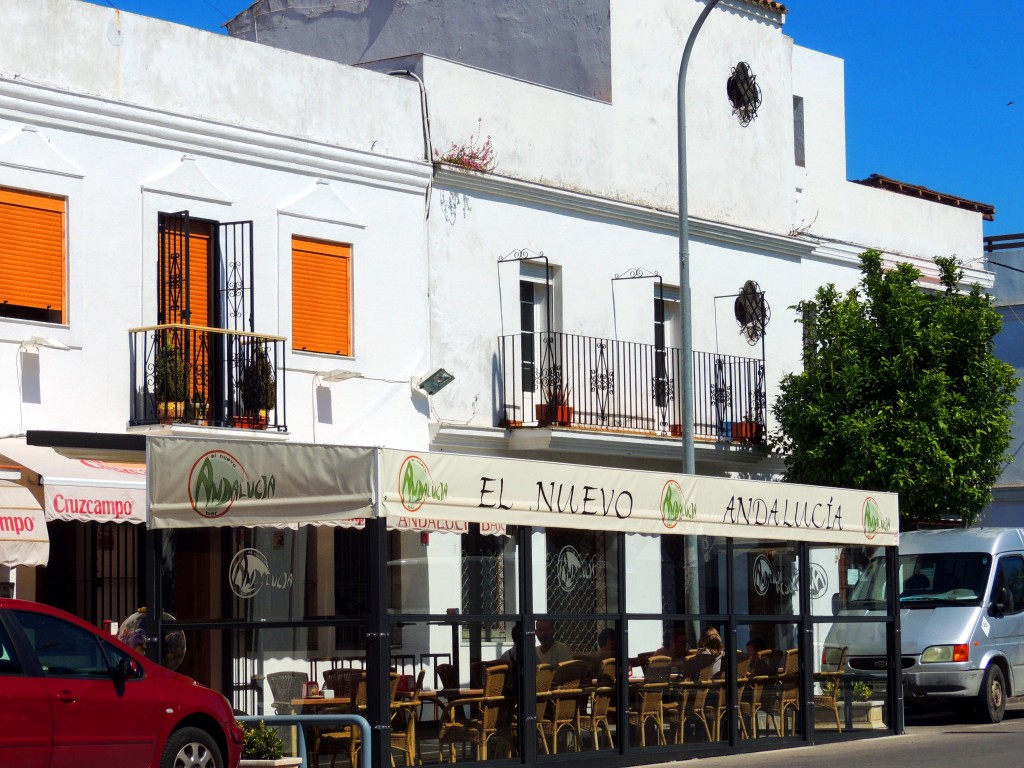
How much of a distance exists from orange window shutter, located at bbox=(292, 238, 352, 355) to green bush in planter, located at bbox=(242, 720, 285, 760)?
863cm

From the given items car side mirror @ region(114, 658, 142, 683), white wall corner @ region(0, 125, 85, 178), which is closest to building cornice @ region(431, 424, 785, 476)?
white wall corner @ region(0, 125, 85, 178)

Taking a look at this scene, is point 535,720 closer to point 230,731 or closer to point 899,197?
point 230,731

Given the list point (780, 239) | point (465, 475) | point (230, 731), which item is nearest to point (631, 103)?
point (780, 239)

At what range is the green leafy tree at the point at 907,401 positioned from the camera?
26062 millimetres

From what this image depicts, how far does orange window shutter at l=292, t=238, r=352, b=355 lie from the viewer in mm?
21484

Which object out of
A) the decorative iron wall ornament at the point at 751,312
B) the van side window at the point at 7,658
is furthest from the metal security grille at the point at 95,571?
the decorative iron wall ornament at the point at 751,312

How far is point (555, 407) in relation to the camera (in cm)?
2355

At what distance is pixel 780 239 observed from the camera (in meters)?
28.5

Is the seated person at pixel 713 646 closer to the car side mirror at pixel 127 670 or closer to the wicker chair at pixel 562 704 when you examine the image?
the wicker chair at pixel 562 704

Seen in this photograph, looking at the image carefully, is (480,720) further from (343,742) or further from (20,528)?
(20,528)

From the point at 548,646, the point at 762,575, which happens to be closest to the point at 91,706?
the point at 548,646

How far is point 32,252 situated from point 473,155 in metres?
6.95

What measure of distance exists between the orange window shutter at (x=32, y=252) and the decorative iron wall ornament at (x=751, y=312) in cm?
1249

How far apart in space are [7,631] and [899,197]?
78.3 ft
